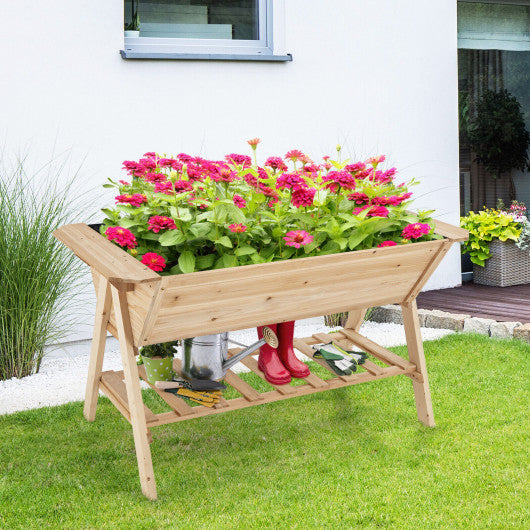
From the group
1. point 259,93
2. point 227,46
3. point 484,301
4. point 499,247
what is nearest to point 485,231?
point 499,247

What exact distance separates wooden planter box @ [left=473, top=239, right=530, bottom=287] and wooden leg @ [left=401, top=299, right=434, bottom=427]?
2801mm

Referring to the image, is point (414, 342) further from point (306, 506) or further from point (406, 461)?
point (306, 506)

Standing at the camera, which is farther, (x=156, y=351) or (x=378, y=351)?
(x=378, y=351)

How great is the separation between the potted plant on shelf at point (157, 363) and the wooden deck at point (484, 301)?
230cm

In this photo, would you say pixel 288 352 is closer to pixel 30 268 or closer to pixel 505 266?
pixel 30 268

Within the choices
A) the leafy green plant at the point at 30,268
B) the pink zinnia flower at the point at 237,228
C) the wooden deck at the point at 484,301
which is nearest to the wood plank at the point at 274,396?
the pink zinnia flower at the point at 237,228

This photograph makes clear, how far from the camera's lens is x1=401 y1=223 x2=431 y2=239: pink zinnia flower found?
2.44m

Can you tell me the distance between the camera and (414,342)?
2.74 metres

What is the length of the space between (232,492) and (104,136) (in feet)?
7.73

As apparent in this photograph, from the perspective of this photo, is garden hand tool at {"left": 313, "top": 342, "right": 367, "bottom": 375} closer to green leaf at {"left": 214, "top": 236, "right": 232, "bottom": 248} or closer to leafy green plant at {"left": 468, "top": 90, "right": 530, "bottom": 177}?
green leaf at {"left": 214, "top": 236, "right": 232, "bottom": 248}

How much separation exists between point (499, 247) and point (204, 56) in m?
2.64

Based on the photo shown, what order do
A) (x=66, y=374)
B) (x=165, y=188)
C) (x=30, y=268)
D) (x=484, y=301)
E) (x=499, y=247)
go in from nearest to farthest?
1. (x=165, y=188)
2. (x=30, y=268)
3. (x=66, y=374)
4. (x=484, y=301)
5. (x=499, y=247)

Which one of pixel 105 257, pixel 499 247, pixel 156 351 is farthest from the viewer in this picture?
pixel 499 247

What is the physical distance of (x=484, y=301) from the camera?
4809 mm
